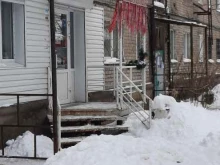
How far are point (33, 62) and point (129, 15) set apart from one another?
2.65 m

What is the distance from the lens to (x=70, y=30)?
1058cm

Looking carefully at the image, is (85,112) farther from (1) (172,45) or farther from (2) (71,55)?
(1) (172,45)

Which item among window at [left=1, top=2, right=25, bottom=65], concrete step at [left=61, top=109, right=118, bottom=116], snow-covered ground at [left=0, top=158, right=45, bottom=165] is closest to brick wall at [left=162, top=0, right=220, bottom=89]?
concrete step at [left=61, top=109, right=118, bottom=116]

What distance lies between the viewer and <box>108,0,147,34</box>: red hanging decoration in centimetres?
985

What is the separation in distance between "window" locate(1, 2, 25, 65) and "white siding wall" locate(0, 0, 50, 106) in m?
0.11

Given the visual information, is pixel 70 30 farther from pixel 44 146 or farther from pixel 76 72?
pixel 44 146

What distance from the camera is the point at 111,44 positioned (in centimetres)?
1211

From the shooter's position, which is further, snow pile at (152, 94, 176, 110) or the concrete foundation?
snow pile at (152, 94, 176, 110)

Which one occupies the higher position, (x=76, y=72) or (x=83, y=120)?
(x=76, y=72)

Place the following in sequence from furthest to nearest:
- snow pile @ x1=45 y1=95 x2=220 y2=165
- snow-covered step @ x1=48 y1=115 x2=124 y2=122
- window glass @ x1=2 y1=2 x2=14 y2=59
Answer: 1. snow-covered step @ x1=48 y1=115 x2=124 y2=122
2. window glass @ x1=2 y1=2 x2=14 y2=59
3. snow pile @ x1=45 y1=95 x2=220 y2=165

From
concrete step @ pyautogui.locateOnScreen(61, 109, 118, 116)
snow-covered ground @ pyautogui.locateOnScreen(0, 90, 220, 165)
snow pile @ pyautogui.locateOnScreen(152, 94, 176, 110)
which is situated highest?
snow pile @ pyautogui.locateOnScreen(152, 94, 176, 110)

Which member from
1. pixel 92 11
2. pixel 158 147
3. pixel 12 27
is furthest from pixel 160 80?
pixel 158 147

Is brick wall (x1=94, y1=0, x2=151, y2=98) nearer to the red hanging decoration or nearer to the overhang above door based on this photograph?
the overhang above door

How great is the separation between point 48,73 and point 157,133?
2537 mm
